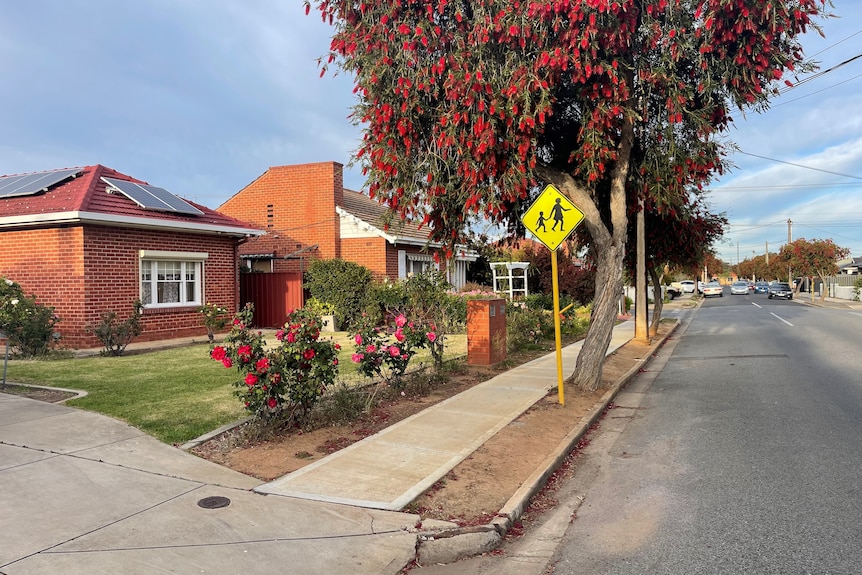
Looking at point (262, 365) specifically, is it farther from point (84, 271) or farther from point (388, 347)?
point (84, 271)

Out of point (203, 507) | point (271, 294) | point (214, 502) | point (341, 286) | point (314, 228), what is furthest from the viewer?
point (314, 228)

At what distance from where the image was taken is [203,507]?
462 centimetres

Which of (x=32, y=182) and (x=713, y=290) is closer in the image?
(x=32, y=182)

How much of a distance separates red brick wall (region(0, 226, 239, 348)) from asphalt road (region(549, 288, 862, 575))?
36.5 feet

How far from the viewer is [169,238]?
15016 mm

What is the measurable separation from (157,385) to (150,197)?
7553mm

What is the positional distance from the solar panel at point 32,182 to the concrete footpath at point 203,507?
981cm

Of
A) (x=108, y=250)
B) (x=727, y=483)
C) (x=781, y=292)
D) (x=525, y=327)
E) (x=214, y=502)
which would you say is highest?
(x=108, y=250)

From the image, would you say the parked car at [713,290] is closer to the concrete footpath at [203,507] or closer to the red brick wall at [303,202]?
the red brick wall at [303,202]

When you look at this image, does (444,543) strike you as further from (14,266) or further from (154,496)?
(14,266)

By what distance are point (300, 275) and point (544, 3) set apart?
1362cm

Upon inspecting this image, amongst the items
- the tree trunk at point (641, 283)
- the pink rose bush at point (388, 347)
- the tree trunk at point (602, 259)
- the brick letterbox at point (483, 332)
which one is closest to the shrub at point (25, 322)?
the pink rose bush at point (388, 347)

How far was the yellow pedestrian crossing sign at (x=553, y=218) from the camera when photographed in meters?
8.33

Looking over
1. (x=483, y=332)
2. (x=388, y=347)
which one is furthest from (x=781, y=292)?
(x=388, y=347)
